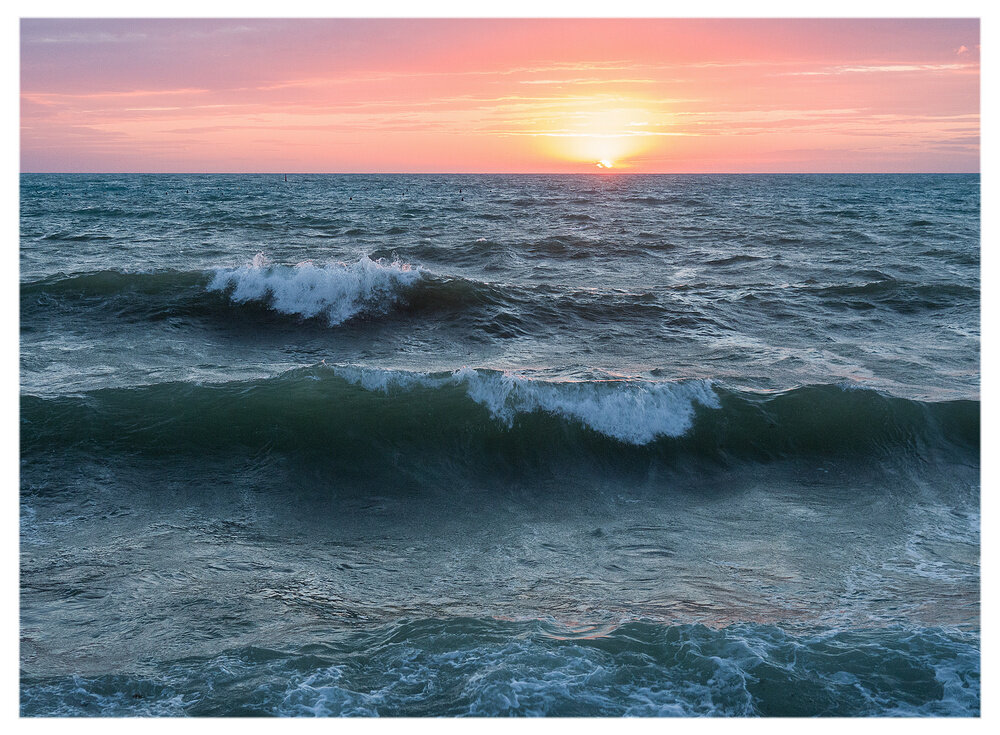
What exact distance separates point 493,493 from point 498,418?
1.73 meters

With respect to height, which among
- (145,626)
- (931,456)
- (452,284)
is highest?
(452,284)

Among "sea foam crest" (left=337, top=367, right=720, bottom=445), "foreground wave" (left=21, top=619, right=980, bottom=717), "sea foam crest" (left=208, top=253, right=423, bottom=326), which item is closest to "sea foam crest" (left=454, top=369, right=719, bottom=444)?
"sea foam crest" (left=337, top=367, right=720, bottom=445)

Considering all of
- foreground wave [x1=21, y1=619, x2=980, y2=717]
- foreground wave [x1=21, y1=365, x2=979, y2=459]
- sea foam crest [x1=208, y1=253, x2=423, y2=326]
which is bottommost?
foreground wave [x1=21, y1=619, x2=980, y2=717]

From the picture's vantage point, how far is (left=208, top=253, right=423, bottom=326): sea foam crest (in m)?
15.4

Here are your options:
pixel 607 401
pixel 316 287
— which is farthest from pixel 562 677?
pixel 316 287

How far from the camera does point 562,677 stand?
15.0 ft

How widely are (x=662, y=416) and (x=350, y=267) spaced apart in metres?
9.95

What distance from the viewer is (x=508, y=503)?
26.2 feet

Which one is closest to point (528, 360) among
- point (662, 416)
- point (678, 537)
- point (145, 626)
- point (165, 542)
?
point (662, 416)

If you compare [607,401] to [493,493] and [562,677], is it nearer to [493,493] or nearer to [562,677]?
[493,493]

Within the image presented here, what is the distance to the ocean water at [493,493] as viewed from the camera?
471cm

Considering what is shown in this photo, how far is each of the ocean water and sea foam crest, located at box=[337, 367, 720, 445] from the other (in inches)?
1.7

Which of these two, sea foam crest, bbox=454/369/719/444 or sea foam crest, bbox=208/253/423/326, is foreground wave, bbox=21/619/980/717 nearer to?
sea foam crest, bbox=454/369/719/444

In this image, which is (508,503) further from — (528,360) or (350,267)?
(350,267)
